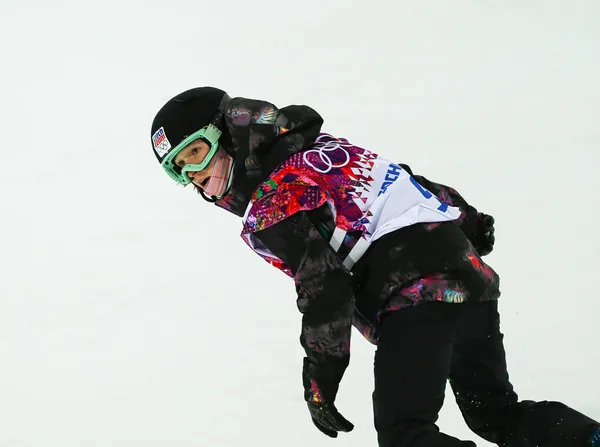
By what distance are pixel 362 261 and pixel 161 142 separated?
0.63m

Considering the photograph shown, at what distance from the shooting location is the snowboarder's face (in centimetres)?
240

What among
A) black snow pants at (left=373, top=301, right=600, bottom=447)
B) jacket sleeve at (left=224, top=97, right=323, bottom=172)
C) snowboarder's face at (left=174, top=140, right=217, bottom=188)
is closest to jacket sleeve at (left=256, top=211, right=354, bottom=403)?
black snow pants at (left=373, top=301, right=600, bottom=447)

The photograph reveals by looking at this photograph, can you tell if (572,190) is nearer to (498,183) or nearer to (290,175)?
(498,183)

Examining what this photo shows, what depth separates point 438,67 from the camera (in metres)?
5.93

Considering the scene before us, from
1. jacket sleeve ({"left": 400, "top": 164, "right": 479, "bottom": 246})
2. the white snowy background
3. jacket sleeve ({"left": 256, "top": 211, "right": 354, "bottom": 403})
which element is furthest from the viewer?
the white snowy background

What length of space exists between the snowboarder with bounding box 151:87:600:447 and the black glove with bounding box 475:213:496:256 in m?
0.21

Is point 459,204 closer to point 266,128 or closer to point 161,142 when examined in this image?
point 266,128

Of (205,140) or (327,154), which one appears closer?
(327,154)

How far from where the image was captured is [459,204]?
255cm

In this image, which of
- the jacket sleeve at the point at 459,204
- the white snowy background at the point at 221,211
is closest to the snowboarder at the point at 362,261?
the jacket sleeve at the point at 459,204

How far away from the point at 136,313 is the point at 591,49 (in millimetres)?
3500

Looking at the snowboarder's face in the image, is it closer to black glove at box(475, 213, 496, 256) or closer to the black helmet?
the black helmet

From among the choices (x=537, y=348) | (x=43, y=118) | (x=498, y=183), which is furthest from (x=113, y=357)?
(x=43, y=118)

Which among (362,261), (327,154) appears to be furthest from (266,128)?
(362,261)
